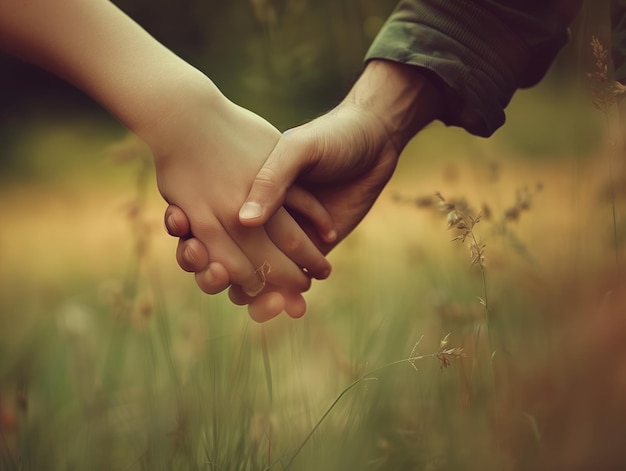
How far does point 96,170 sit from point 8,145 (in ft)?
1.87

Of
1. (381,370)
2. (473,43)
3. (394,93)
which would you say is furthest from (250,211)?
(473,43)

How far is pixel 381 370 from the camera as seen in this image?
1.06 m

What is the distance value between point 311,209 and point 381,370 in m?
0.30

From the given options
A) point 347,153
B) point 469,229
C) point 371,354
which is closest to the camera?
point 469,229

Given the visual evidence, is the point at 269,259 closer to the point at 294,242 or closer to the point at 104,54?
the point at 294,242

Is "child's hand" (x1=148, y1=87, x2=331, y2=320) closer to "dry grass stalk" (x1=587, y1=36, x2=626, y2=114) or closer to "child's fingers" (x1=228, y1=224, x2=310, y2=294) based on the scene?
"child's fingers" (x1=228, y1=224, x2=310, y2=294)

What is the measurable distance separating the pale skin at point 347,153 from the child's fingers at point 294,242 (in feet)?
0.17

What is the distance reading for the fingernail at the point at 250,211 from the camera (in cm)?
107

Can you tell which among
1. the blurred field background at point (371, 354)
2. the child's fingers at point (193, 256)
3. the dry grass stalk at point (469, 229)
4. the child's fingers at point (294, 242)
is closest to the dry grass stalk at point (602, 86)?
the blurred field background at point (371, 354)

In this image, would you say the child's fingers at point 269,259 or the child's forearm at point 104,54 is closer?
the child's forearm at point 104,54

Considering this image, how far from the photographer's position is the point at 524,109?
2.41m

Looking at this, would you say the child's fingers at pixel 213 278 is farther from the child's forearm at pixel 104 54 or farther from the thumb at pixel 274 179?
the child's forearm at pixel 104 54

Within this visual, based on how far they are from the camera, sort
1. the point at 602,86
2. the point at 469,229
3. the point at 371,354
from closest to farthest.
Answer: the point at 469,229, the point at 602,86, the point at 371,354

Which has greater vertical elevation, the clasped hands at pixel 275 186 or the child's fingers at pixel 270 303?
the clasped hands at pixel 275 186
